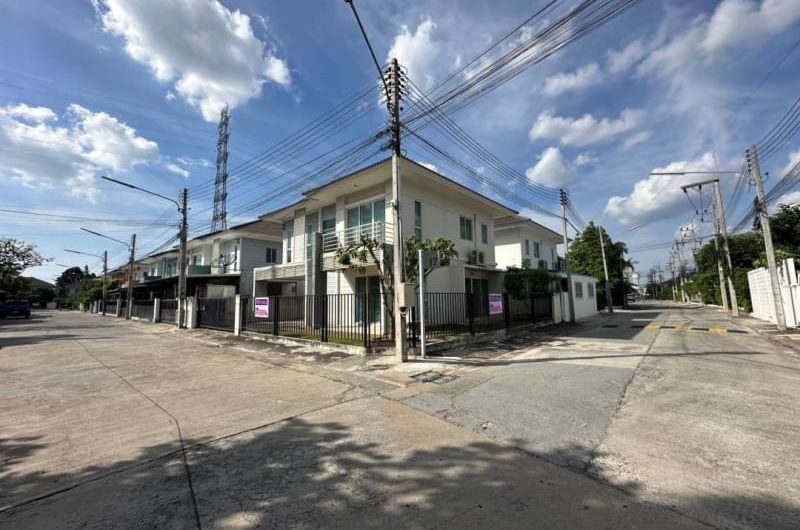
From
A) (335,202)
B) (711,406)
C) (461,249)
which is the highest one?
(335,202)

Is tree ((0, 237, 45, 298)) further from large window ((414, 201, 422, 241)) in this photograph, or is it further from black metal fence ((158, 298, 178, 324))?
large window ((414, 201, 422, 241))

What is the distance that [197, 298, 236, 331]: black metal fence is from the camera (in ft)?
60.7

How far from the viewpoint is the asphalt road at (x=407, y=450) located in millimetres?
2824

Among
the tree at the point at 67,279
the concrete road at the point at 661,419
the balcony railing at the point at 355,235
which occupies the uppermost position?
the tree at the point at 67,279

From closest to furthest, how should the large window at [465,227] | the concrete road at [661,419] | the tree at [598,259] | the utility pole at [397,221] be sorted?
the concrete road at [661,419] < the utility pole at [397,221] < the large window at [465,227] < the tree at [598,259]

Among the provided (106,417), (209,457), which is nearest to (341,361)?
(106,417)

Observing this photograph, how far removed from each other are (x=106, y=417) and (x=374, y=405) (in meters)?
3.96

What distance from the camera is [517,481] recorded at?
330 cm

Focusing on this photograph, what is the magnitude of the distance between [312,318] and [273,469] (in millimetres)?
12995

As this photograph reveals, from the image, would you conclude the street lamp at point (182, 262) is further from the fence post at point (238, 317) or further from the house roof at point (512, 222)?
the house roof at point (512, 222)

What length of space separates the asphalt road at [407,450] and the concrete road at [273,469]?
2 cm

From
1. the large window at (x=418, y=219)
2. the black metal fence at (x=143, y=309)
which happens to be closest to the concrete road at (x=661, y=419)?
the large window at (x=418, y=219)

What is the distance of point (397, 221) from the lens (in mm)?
9766

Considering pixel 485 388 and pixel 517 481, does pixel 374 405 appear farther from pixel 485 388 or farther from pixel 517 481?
pixel 517 481
